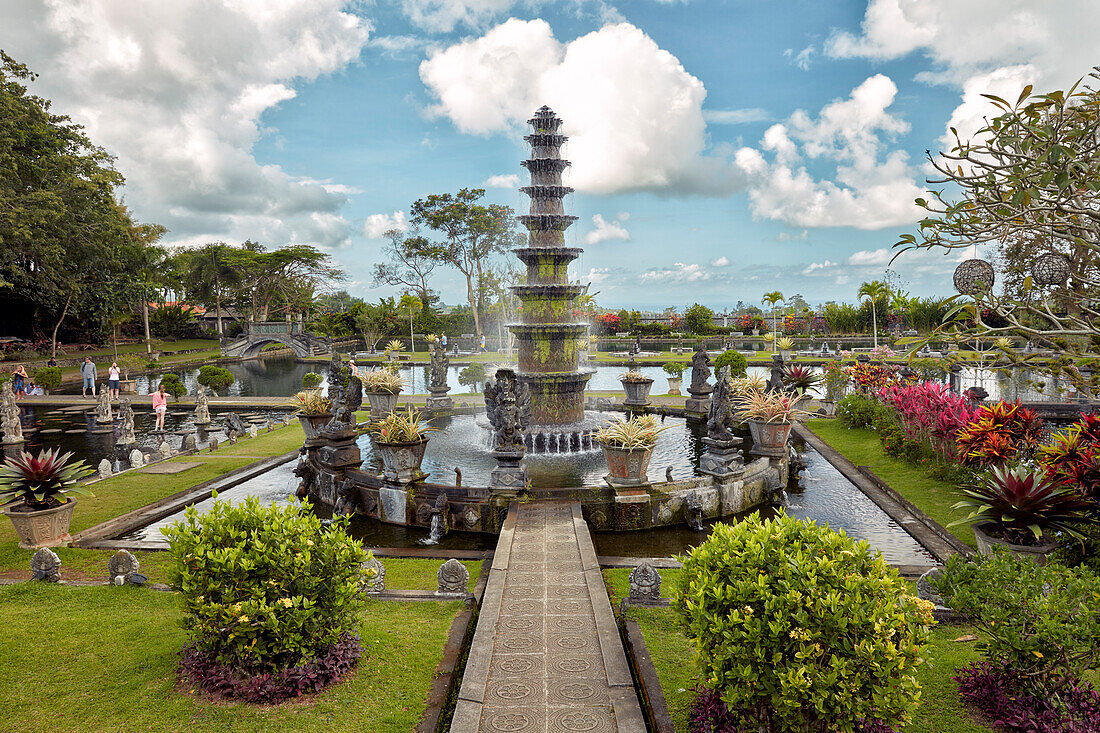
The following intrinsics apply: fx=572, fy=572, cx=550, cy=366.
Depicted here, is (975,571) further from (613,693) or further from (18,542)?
(18,542)

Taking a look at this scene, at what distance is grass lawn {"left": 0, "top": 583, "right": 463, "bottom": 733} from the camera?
4.21 meters

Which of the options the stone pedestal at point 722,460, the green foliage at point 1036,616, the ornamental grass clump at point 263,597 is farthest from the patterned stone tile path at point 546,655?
the stone pedestal at point 722,460

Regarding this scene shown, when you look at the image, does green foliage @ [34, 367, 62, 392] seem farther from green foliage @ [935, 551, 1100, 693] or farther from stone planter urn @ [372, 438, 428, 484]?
green foliage @ [935, 551, 1100, 693]

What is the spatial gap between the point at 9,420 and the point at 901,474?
77.4 ft

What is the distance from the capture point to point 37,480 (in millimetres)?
8000

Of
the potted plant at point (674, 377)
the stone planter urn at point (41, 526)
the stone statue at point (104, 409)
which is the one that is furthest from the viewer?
the potted plant at point (674, 377)

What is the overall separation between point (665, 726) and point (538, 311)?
1205 cm

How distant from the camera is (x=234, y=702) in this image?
14.4ft

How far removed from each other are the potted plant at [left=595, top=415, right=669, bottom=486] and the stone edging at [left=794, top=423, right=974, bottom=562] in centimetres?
399

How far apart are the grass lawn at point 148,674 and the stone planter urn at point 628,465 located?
3919 mm

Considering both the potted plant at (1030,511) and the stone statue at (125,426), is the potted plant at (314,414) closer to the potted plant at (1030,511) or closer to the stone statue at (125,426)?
the stone statue at (125,426)

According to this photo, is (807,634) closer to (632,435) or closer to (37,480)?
(632,435)

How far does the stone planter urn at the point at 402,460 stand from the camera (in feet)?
30.5

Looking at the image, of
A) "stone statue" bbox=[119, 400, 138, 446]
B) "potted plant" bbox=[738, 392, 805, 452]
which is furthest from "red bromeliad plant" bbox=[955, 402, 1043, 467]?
"stone statue" bbox=[119, 400, 138, 446]
